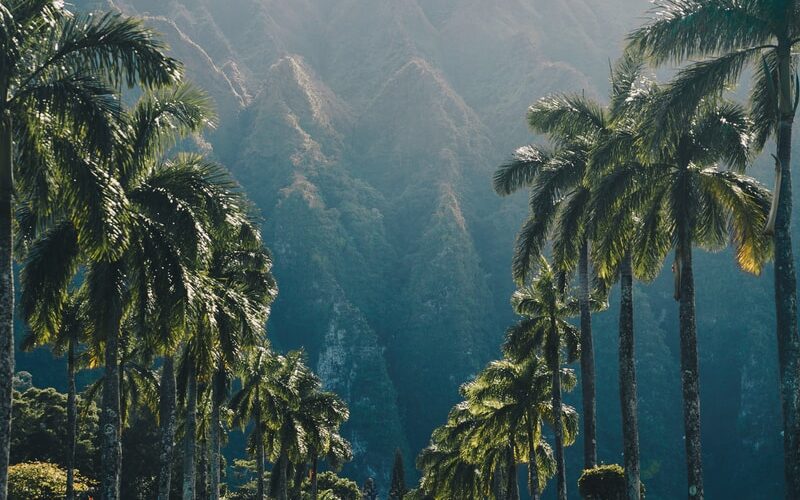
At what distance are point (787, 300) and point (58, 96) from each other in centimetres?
1396

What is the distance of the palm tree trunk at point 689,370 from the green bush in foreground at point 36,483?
2878 centimetres

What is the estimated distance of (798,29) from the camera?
17.1 meters

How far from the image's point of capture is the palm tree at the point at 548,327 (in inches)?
1287

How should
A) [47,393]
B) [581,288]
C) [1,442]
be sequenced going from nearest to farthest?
[1,442] → [581,288] → [47,393]

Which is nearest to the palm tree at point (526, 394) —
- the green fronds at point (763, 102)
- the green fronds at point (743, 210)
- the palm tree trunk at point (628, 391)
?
the palm tree trunk at point (628, 391)

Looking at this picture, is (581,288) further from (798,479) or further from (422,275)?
(422,275)

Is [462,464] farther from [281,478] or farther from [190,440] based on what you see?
[190,440]

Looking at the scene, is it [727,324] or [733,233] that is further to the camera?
[727,324]

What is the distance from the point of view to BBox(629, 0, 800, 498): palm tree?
52.6 ft

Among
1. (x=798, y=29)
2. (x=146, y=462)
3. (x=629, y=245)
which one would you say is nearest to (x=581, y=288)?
(x=629, y=245)

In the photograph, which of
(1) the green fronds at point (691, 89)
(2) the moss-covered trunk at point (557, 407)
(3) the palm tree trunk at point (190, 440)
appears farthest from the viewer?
(2) the moss-covered trunk at point (557, 407)

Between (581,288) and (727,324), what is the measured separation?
134227 millimetres

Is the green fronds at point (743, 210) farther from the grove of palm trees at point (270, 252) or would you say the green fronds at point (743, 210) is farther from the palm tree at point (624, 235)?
the palm tree at point (624, 235)

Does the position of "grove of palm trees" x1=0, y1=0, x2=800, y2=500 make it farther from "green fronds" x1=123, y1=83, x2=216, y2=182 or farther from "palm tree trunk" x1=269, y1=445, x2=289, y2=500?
"palm tree trunk" x1=269, y1=445, x2=289, y2=500
